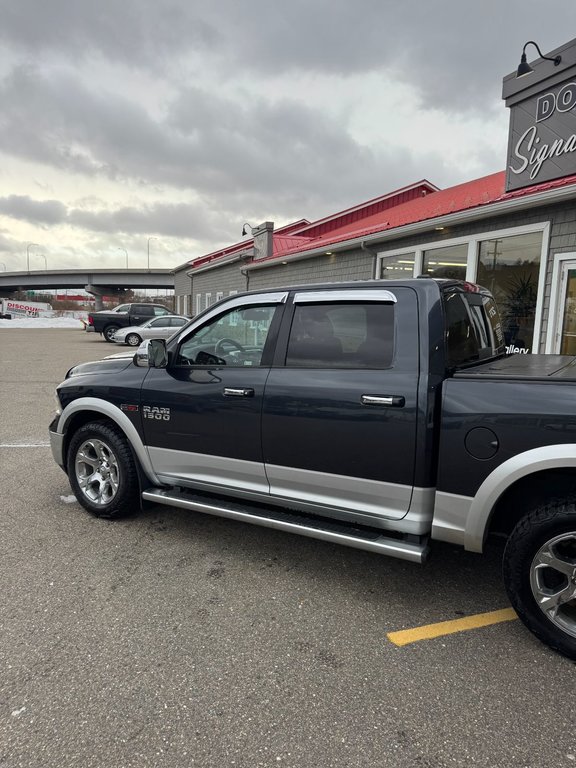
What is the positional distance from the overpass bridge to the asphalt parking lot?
5732 centimetres

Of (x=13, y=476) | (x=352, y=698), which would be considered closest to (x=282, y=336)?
(x=352, y=698)

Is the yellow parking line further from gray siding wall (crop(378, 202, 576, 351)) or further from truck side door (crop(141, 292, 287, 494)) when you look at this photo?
gray siding wall (crop(378, 202, 576, 351))

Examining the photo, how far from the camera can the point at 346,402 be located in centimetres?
296

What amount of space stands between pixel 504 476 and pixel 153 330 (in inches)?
808

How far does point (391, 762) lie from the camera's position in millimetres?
1908

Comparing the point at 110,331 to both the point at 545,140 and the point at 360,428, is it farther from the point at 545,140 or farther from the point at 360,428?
the point at 360,428

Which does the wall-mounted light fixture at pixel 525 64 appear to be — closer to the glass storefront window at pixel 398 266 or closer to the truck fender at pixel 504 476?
the glass storefront window at pixel 398 266

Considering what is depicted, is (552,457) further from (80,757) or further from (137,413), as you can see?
(137,413)

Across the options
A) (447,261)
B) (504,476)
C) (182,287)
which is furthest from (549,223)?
(182,287)

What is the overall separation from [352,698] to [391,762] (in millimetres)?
339

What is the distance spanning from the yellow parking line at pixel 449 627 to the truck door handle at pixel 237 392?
1.62 metres

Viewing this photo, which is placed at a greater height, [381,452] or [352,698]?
[381,452]

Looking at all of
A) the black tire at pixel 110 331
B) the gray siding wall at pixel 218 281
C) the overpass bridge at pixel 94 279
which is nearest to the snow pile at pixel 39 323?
the overpass bridge at pixel 94 279

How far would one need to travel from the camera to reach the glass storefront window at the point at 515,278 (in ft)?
26.5
